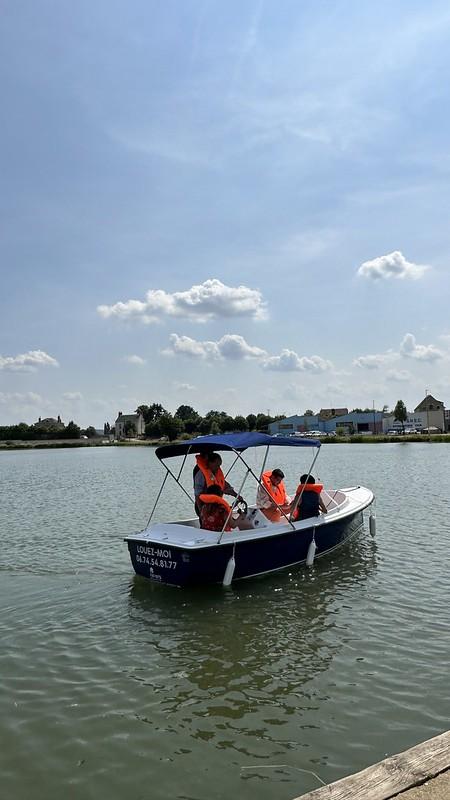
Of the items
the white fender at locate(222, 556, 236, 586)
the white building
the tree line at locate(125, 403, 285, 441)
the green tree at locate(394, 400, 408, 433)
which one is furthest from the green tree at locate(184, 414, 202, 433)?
the white fender at locate(222, 556, 236, 586)

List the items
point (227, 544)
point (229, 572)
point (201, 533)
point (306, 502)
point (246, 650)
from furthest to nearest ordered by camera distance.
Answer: point (306, 502) → point (201, 533) → point (229, 572) → point (227, 544) → point (246, 650)

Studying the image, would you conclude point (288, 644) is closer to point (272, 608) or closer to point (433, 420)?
point (272, 608)

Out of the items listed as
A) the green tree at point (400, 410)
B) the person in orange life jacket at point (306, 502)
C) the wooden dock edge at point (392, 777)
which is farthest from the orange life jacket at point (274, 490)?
the green tree at point (400, 410)

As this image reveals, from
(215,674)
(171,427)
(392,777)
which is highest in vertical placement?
(171,427)

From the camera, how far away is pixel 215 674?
7340 millimetres

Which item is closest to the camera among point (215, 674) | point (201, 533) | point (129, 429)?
point (215, 674)

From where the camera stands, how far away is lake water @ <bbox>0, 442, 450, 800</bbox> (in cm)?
525

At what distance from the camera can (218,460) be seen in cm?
1176

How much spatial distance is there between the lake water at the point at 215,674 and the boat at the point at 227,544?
33 centimetres

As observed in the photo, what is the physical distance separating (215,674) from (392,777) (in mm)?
3706

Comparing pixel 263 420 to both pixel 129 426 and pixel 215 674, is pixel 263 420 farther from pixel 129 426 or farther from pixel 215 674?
pixel 215 674

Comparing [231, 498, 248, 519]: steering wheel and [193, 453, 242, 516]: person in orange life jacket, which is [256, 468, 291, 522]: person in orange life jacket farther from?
[193, 453, 242, 516]: person in orange life jacket

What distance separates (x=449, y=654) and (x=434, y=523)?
33.2ft

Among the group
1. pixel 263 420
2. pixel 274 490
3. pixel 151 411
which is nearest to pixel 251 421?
pixel 263 420
